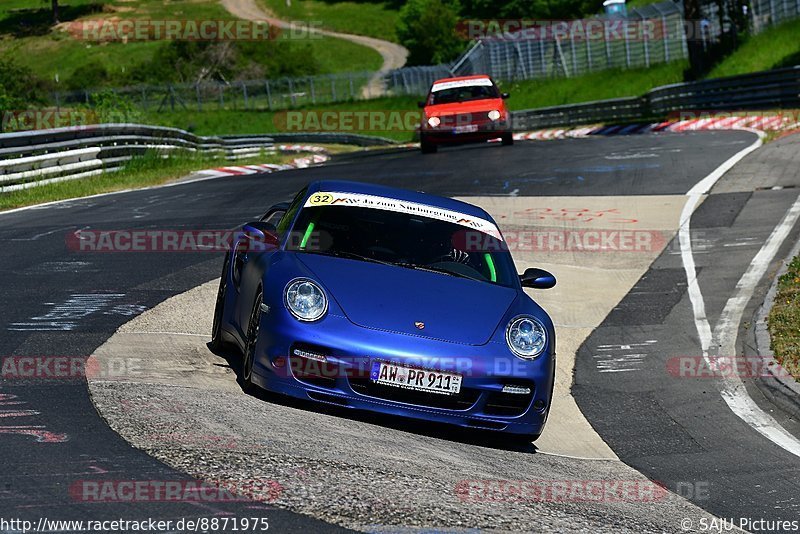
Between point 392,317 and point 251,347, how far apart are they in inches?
33.8

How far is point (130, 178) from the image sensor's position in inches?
959

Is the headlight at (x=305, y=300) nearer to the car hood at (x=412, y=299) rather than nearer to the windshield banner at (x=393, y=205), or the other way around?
the car hood at (x=412, y=299)

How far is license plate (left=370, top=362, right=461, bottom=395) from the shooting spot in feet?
22.4

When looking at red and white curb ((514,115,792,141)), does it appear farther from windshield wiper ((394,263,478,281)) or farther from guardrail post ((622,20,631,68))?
windshield wiper ((394,263,478,281))

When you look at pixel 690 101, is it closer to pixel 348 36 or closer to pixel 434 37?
pixel 434 37

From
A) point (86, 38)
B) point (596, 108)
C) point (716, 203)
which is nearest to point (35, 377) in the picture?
point (716, 203)

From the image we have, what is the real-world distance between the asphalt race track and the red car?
4.18 meters

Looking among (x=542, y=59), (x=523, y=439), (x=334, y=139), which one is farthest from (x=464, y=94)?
(x=542, y=59)

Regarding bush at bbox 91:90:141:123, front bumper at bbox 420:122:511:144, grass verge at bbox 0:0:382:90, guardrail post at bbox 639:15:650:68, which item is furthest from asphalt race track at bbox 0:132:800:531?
grass verge at bbox 0:0:382:90

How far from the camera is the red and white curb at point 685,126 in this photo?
1087 inches

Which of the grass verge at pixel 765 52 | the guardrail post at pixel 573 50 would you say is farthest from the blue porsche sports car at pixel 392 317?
the guardrail post at pixel 573 50

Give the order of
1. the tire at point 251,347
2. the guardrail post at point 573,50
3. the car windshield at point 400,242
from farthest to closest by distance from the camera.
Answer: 1. the guardrail post at point 573,50
2. the car windshield at point 400,242
3. the tire at point 251,347
